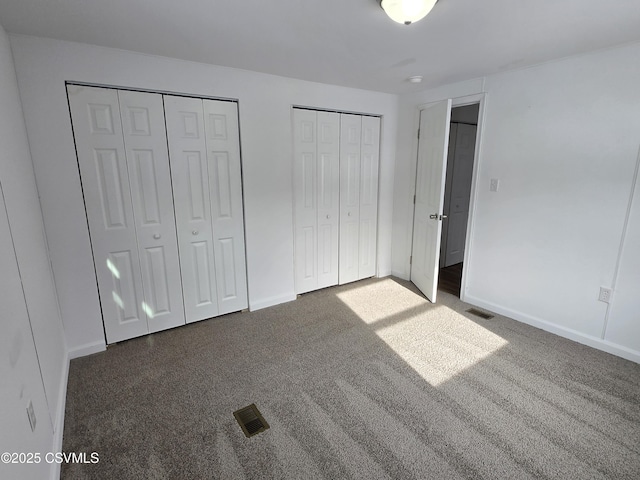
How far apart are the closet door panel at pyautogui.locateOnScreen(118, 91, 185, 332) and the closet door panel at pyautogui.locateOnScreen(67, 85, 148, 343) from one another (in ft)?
0.17

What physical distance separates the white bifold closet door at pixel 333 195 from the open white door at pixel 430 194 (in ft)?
1.77

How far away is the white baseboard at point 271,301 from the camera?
3.17m

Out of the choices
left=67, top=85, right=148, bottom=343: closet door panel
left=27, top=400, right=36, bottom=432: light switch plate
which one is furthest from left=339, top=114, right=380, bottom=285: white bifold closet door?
left=27, top=400, right=36, bottom=432: light switch plate

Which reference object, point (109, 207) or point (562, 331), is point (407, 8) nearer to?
point (109, 207)

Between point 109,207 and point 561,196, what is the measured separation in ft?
11.7

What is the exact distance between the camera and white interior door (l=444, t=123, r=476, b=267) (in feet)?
13.9

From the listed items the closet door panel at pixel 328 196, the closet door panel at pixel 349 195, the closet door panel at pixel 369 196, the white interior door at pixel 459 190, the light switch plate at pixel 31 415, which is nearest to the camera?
the light switch plate at pixel 31 415

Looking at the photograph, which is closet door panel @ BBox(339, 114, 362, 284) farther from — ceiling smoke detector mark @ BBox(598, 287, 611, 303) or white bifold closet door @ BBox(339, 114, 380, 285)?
ceiling smoke detector mark @ BBox(598, 287, 611, 303)

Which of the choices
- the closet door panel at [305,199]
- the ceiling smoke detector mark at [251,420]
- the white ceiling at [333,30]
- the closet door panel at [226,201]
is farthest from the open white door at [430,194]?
the ceiling smoke detector mark at [251,420]

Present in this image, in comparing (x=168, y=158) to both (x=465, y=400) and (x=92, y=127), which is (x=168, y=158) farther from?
(x=465, y=400)

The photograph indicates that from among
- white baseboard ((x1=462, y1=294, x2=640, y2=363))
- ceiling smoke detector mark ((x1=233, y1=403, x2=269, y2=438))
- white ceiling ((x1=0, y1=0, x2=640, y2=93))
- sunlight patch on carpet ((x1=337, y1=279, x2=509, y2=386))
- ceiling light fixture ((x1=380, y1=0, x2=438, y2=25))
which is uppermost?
white ceiling ((x1=0, y1=0, x2=640, y2=93))

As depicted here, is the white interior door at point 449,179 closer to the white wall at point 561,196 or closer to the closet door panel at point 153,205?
the white wall at point 561,196

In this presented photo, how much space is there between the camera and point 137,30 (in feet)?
6.29

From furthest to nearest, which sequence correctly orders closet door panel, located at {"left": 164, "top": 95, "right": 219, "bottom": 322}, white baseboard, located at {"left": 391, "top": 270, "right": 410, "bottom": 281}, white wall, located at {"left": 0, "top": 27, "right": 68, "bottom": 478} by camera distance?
white baseboard, located at {"left": 391, "top": 270, "right": 410, "bottom": 281} < closet door panel, located at {"left": 164, "top": 95, "right": 219, "bottom": 322} < white wall, located at {"left": 0, "top": 27, "right": 68, "bottom": 478}
